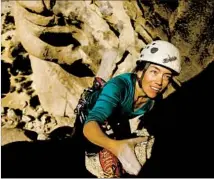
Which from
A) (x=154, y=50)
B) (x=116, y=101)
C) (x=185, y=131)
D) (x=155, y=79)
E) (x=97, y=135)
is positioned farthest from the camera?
(x=185, y=131)

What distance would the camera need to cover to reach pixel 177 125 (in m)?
6.30

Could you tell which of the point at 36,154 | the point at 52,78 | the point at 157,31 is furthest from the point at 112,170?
the point at 52,78

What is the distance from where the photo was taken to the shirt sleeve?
4.07 meters

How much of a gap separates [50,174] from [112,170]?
1.13m

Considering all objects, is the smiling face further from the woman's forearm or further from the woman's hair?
the woman's forearm

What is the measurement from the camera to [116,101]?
4379 mm

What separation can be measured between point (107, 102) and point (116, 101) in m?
0.20

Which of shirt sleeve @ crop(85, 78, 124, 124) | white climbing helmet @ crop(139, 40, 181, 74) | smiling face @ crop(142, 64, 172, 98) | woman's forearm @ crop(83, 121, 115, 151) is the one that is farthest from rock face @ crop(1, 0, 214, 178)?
woman's forearm @ crop(83, 121, 115, 151)

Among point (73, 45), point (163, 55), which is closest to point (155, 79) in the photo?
point (163, 55)

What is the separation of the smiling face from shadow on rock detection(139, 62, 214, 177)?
2.17 ft

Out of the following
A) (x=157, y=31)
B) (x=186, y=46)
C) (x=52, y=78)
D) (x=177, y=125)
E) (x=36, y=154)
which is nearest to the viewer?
(x=36, y=154)

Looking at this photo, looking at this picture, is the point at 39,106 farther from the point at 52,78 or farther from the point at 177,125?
the point at 177,125

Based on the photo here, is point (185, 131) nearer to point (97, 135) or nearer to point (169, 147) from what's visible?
point (169, 147)

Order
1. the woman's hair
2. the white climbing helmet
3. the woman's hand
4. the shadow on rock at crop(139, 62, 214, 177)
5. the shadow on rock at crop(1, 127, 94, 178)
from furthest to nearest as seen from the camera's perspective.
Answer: the shadow on rock at crop(1, 127, 94, 178)
the woman's hair
the white climbing helmet
the shadow on rock at crop(139, 62, 214, 177)
the woman's hand
